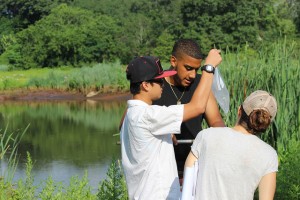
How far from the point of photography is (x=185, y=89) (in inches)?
131

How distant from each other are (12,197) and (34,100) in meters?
29.3

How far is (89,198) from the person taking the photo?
15.9 feet

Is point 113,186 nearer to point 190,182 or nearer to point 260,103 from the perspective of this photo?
point 190,182

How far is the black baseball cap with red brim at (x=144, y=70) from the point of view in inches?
112

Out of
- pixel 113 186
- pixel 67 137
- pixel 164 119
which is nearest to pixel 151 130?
pixel 164 119

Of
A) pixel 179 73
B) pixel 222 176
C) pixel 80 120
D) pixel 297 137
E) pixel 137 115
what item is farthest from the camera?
pixel 80 120

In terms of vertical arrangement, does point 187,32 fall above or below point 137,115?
below

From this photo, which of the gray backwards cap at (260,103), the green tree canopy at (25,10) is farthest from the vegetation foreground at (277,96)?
the green tree canopy at (25,10)

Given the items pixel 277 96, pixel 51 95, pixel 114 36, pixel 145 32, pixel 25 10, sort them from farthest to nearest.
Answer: pixel 25 10
pixel 145 32
pixel 114 36
pixel 51 95
pixel 277 96

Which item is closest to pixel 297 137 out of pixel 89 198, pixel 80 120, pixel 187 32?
pixel 89 198

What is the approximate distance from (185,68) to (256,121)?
0.84m

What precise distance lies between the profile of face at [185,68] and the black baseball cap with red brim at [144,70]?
293 millimetres

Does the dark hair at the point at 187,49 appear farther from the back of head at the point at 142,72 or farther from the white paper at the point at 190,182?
the white paper at the point at 190,182

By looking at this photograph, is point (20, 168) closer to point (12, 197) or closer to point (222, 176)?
point (12, 197)
